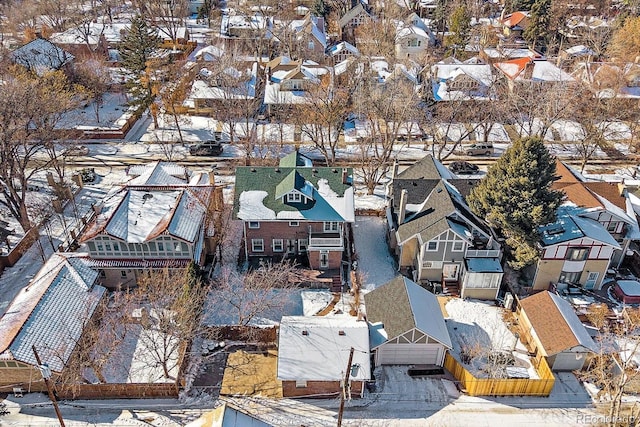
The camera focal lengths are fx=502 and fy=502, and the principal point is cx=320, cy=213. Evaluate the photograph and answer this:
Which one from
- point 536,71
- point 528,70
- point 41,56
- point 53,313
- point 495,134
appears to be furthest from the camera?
point 536,71

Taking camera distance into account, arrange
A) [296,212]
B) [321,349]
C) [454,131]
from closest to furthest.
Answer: [321,349], [296,212], [454,131]

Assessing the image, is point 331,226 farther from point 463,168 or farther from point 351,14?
point 351,14

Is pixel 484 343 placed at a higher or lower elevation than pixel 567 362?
lower

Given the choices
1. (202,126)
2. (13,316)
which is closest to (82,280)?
(13,316)

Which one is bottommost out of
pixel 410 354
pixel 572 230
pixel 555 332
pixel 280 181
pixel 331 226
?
pixel 410 354

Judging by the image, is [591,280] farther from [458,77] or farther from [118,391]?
[458,77]

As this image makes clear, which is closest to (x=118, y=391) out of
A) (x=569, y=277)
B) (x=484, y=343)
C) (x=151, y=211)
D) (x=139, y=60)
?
(x=151, y=211)

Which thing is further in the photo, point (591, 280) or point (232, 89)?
point (232, 89)
